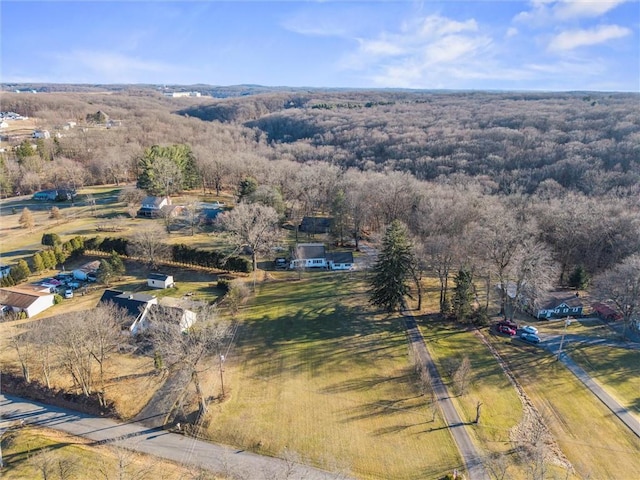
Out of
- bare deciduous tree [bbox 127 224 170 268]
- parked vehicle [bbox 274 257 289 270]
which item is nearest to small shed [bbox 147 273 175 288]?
bare deciduous tree [bbox 127 224 170 268]

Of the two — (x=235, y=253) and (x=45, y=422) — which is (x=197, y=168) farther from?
(x=45, y=422)

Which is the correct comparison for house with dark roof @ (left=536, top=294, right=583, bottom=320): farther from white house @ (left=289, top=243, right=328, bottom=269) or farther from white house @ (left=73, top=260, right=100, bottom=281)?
white house @ (left=73, top=260, right=100, bottom=281)

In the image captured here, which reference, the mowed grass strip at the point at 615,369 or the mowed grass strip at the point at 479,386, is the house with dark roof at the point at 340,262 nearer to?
the mowed grass strip at the point at 479,386

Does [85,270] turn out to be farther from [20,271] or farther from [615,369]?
[615,369]

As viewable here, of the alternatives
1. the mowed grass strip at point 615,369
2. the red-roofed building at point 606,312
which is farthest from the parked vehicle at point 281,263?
the red-roofed building at point 606,312

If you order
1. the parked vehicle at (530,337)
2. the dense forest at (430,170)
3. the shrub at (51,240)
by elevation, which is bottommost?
the parked vehicle at (530,337)

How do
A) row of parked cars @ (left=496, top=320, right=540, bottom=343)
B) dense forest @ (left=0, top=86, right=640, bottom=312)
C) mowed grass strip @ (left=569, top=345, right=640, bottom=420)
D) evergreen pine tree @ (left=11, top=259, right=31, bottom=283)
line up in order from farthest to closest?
evergreen pine tree @ (left=11, top=259, right=31, bottom=283), dense forest @ (left=0, top=86, right=640, bottom=312), row of parked cars @ (left=496, top=320, right=540, bottom=343), mowed grass strip @ (left=569, top=345, right=640, bottom=420)

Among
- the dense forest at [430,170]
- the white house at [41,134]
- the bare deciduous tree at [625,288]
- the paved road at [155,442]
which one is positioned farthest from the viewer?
the white house at [41,134]
